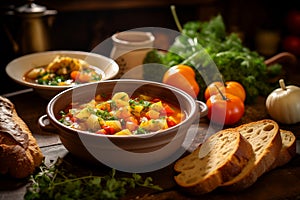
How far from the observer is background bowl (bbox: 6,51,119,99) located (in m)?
2.16

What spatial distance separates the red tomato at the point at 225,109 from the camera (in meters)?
2.01

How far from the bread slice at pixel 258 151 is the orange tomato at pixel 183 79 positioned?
1.38 ft

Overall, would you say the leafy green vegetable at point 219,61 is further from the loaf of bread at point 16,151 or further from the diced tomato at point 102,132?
the loaf of bread at point 16,151

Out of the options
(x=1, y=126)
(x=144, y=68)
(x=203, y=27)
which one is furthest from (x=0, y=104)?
(x=203, y=27)

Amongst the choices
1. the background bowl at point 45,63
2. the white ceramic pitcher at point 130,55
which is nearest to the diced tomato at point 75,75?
the background bowl at point 45,63

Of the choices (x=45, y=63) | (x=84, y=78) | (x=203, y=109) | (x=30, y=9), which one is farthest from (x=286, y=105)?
(x=30, y=9)

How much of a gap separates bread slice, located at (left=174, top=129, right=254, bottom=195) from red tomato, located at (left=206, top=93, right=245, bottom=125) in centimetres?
25

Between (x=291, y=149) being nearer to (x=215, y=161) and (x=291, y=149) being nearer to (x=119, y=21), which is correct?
(x=215, y=161)

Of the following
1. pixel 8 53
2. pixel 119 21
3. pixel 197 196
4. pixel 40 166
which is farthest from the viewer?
pixel 119 21

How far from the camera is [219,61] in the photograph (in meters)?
2.38

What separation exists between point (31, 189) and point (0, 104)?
1.63ft

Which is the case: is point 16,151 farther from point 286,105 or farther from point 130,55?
point 286,105

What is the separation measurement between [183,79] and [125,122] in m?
0.61

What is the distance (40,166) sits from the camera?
1.68 metres
